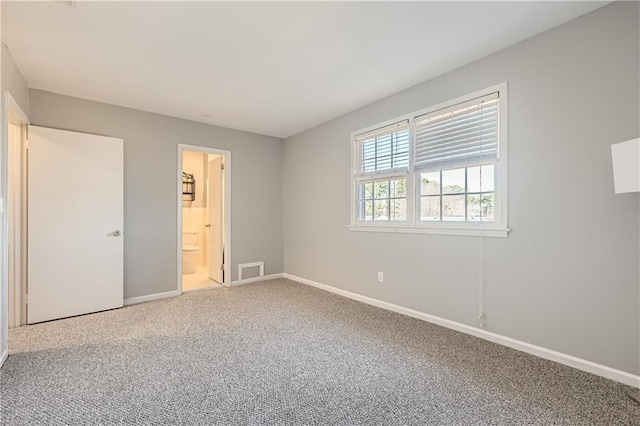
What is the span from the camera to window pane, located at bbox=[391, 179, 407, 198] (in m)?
3.36

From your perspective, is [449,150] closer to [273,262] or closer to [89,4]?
[89,4]

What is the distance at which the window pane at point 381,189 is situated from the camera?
3.57m

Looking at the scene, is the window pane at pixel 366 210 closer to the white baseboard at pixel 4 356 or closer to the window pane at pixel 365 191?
the window pane at pixel 365 191

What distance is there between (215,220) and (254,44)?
3.21 m

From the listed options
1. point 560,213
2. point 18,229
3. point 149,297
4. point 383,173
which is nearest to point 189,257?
point 149,297

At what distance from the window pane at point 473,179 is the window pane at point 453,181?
0.19ft

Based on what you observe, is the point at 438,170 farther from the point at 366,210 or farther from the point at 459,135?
the point at 366,210

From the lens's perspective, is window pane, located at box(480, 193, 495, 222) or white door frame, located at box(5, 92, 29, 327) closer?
window pane, located at box(480, 193, 495, 222)

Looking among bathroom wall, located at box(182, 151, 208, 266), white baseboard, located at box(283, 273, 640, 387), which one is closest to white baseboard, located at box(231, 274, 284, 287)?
bathroom wall, located at box(182, 151, 208, 266)

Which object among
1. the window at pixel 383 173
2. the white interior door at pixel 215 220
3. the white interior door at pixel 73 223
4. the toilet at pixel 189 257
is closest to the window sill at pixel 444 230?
the window at pixel 383 173

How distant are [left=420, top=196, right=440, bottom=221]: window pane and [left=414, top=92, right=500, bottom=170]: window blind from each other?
13.1 inches

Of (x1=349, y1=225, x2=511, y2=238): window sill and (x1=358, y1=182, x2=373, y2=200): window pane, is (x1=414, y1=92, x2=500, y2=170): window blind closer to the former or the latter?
(x1=349, y1=225, x2=511, y2=238): window sill

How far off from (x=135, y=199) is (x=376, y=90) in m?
3.28

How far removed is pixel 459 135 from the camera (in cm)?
282
